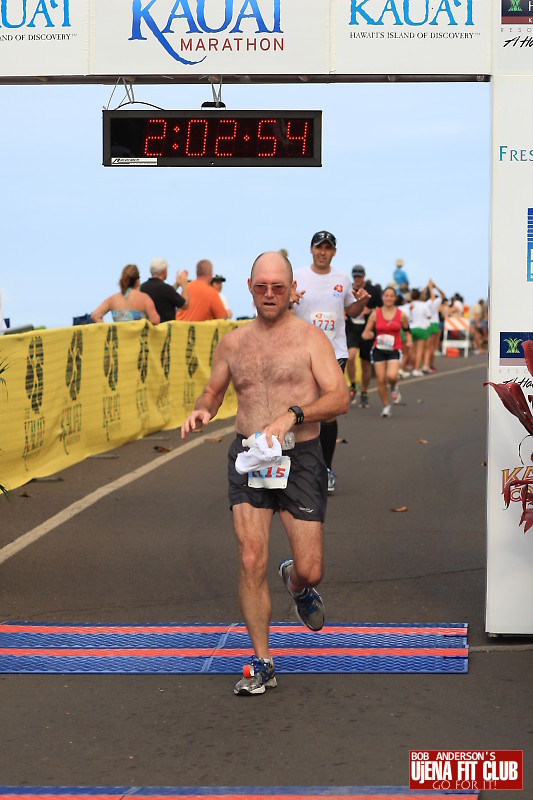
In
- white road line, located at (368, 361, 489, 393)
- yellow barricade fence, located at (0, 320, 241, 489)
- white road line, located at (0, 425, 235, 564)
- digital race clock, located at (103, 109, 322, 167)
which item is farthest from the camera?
white road line, located at (368, 361, 489, 393)

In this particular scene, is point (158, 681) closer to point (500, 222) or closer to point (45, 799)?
point (45, 799)

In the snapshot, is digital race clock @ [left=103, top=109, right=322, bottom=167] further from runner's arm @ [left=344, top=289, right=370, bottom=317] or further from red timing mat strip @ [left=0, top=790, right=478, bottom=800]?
red timing mat strip @ [left=0, top=790, right=478, bottom=800]

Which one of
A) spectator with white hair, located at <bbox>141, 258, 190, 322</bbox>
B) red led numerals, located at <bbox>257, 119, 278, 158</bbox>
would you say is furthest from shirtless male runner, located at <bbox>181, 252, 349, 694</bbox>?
spectator with white hair, located at <bbox>141, 258, 190, 322</bbox>

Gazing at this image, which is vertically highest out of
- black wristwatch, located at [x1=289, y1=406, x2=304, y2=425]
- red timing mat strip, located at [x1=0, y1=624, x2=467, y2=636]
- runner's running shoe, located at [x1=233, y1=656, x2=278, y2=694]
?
black wristwatch, located at [x1=289, y1=406, x2=304, y2=425]

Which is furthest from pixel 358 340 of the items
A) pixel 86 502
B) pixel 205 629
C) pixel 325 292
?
pixel 205 629

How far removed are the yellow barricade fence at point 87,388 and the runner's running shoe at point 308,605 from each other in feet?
14.0

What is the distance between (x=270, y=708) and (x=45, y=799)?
4.93ft

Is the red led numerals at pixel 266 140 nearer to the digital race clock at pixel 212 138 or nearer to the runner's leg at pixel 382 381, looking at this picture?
the digital race clock at pixel 212 138

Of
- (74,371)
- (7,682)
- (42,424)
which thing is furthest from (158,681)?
(74,371)

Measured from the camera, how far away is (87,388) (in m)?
16.3

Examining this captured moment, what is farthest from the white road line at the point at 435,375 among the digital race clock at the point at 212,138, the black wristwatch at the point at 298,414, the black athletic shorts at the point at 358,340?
the black wristwatch at the point at 298,414

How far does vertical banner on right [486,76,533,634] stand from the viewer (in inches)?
304

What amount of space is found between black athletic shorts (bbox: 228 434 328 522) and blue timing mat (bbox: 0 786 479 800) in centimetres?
190

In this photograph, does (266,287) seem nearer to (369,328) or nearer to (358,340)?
(358,340)
